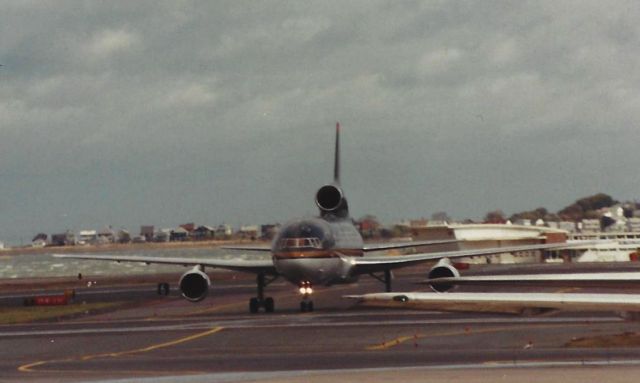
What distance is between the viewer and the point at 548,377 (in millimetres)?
21422

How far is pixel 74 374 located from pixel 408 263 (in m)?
25.2

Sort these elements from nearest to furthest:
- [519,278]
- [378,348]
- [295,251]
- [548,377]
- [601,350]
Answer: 1. [519,278]
2. [548,377]
3. [601,350]
4. [378,348]
5. [295,251]

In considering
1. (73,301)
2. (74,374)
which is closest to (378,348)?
(74,374)

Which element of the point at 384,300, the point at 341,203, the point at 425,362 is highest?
the point at 341,203

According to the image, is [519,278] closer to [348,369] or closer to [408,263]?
[348,369]

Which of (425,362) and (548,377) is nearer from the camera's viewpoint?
(548,377)

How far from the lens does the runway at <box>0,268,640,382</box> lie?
24734mm

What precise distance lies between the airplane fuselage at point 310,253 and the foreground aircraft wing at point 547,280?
29099mm

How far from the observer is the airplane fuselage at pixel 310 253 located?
44.7 meters

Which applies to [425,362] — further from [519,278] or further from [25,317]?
[25,317]

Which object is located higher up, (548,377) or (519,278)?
(519,278)

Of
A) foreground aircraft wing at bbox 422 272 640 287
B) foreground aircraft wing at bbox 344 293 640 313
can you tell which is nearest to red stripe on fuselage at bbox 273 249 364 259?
foreground aircraft wing at bbox 422 272 640 287

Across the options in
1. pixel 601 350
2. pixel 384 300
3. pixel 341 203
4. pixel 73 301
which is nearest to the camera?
pixel 384 300

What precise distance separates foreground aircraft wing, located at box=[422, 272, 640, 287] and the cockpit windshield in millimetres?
29103
